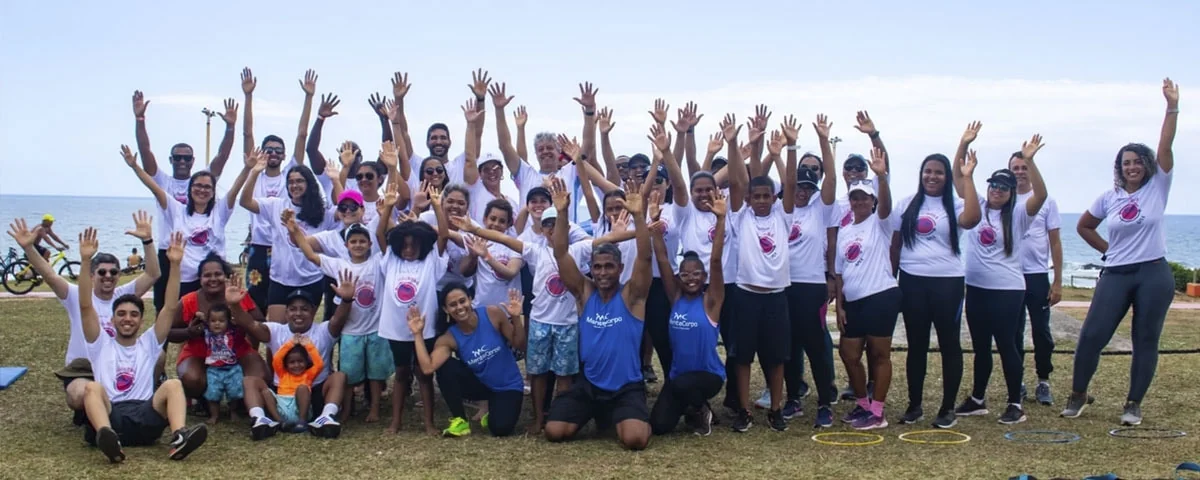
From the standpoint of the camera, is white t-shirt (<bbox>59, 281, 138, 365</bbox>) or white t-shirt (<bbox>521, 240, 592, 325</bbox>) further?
white t-shirt (<bbox>521, 240, 592, 325</bbox>)

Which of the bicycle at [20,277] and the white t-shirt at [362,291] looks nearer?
the white t-shirt at [362,291]

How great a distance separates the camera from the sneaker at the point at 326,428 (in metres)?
6.93

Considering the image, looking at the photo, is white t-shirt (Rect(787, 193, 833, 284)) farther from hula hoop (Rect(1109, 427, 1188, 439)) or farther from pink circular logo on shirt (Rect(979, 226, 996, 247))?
hula hoop (Rect(1109, 427, 1188, 439))

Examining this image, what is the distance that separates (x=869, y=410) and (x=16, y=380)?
7089mm

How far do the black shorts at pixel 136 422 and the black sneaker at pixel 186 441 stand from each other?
11.7 inches

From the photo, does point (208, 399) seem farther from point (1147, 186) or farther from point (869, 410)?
point (1147, 186)

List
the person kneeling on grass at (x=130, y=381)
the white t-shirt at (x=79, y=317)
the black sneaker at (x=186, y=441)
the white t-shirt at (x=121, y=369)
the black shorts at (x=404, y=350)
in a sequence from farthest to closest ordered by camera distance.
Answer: the black shorts at (x=404, y=350)
the white t-shirt at (x=79, y=317)
the white t-shirt at (x=121, y=369)
the person kneeling on grass at (x=130, y=381)
the black sneaker at (x=186, y=441)

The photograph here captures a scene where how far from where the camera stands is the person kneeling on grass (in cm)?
630

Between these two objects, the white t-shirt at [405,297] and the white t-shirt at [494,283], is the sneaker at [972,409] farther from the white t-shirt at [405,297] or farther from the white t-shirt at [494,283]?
the white t-shirt at [405,297]

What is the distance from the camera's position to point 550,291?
23.9 feet

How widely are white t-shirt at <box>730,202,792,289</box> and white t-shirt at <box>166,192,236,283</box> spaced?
4.09 meters

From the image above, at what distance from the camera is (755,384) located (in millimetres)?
9164

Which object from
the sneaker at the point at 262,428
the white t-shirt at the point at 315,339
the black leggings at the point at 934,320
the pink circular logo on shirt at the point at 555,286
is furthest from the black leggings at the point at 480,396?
the black leggings at the point at 934,320

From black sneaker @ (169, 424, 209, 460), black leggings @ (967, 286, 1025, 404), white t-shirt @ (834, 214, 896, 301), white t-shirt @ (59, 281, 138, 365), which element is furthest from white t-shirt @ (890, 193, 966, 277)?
white t-shirt @ (59, 281, 138, 365)
